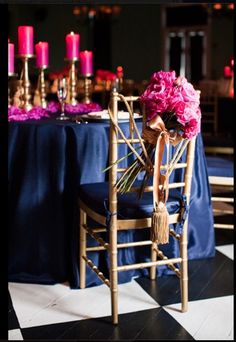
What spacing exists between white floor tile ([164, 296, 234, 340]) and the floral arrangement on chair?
391 millimetres

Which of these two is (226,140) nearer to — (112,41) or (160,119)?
(160,119)

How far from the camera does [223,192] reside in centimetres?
447

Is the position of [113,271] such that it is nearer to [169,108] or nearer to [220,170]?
[169,108]

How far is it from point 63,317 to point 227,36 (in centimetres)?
1206

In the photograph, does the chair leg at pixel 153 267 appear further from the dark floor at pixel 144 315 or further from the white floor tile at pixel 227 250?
the white floor tile at pixel 227 250

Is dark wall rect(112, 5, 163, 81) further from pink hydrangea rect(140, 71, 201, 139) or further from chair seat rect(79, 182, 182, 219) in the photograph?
pink hydrangea rect(140, 71, 201, 139)

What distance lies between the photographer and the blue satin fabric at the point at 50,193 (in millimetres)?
2564

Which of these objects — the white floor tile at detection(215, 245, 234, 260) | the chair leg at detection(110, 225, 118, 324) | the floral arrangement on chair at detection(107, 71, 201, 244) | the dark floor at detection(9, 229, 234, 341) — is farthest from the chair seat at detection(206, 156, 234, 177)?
the chair leg at detection(110, 225, 118, 324)

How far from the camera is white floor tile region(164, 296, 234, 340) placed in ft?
6.95

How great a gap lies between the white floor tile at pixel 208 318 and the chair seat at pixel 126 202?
0.44 m

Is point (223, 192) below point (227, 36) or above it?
below

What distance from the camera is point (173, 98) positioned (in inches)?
78.4

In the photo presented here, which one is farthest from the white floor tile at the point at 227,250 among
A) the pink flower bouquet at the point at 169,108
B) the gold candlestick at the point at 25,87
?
the gold candlestick at the point at 25,87

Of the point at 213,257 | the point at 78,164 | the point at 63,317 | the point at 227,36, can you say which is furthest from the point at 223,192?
the point at 227,36
